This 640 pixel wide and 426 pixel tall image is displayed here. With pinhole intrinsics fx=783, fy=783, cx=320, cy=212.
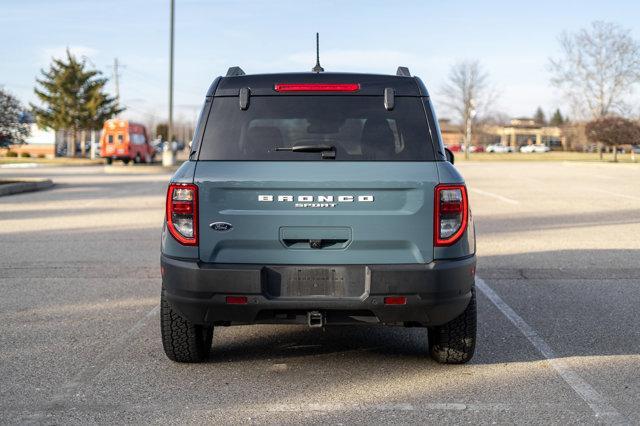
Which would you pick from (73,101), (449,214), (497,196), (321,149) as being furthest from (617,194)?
(73,101)

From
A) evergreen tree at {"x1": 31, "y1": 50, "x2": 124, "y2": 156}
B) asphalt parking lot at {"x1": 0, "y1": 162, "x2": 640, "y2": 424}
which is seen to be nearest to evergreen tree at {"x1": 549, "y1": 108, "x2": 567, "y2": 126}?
evergreen tree at {"x1": 31, "y1": 50, "x2": 124, "y2": 156}

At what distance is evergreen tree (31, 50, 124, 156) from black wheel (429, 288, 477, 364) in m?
65.9

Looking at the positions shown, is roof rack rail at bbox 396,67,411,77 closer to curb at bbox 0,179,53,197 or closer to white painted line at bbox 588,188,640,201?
white painted line at bbox 588,188,640,201

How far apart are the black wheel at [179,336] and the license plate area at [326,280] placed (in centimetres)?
89

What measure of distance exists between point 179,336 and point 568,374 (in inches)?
98.9

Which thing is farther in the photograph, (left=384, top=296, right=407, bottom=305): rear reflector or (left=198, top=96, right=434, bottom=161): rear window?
(left=198, top=96, right=434, bottom=161): rear window

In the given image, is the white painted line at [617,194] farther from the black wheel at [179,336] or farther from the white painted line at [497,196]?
the black wheel at [179,336]

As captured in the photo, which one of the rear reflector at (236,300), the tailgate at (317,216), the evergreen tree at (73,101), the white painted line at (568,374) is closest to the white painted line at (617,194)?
the white painted line at (568,374)

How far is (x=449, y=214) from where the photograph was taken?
4.63 metres

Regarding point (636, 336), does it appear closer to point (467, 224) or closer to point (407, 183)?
point (467, 224)

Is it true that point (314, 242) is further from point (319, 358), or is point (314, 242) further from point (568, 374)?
point (568, 374)

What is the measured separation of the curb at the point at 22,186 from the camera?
836 inches

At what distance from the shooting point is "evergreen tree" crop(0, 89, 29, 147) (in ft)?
76.5

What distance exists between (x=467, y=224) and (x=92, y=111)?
219 feet
